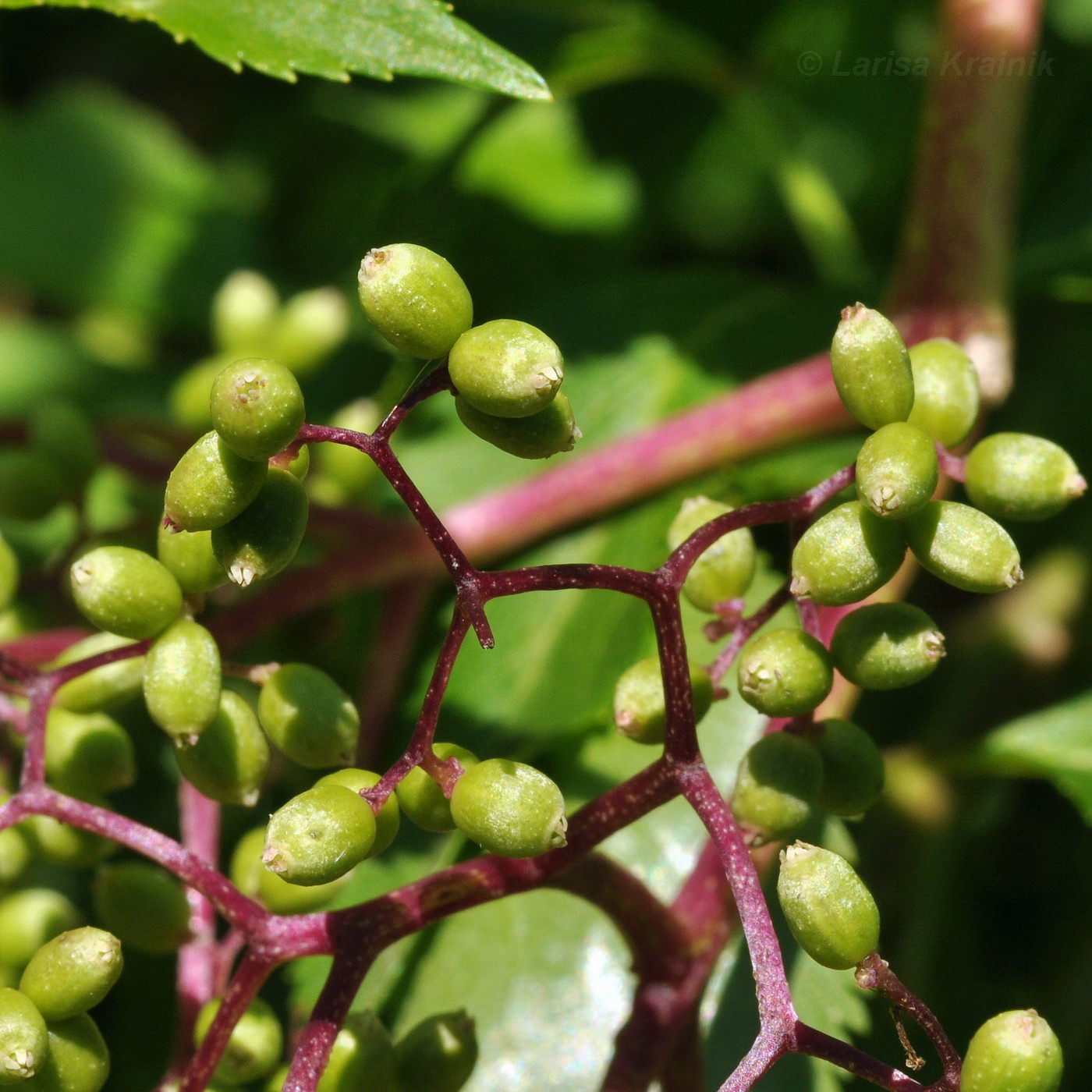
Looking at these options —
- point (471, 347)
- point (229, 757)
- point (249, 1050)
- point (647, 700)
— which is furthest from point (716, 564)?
point (249, 1050)

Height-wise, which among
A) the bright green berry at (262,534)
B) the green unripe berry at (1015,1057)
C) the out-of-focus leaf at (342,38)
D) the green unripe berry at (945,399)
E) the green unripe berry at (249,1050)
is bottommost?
the green unripe berry at (249,1050)

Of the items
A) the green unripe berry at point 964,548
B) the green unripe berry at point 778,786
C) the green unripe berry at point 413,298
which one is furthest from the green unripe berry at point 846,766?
the green unripe berry at point 413,298

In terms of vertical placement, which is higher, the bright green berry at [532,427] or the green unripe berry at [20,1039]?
the bright green berry at [532,427]

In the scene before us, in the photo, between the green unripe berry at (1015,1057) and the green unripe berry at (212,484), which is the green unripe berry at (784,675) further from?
the green unripe berry at (212,484)

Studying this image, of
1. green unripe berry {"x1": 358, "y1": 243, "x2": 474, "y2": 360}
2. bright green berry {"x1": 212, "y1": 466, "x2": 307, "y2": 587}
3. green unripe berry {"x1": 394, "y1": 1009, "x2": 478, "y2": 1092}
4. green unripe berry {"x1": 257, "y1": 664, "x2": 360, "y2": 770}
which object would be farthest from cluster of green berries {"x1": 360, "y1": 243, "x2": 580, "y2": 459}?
green unripe berry {"x1": 394, "y1": 1009, "x2": 478, "y2": 1092}

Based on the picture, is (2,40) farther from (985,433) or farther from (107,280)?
(985,433)

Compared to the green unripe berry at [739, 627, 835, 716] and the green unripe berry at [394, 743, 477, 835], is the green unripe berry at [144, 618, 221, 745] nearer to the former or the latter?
the green unripe berry at [394, 743, 477, 835]
